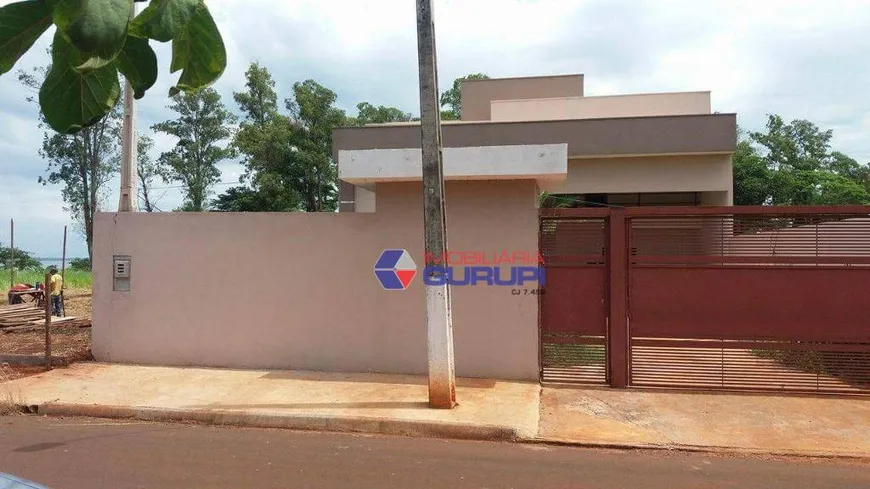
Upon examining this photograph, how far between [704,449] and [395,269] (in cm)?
439

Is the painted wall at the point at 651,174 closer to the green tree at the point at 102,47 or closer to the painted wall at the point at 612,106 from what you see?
the painted wall at the point at 612,106

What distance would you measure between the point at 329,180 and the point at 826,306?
2221 centimetres

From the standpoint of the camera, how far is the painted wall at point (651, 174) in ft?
50.8

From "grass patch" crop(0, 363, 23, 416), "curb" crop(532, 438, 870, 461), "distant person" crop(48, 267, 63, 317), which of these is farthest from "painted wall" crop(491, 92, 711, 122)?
"grass patch" crop(0, 363, 23, 416)

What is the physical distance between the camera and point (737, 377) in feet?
Answer: 25.0

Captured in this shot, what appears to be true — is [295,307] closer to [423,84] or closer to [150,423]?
[150,423]

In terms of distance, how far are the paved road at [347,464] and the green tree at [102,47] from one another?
4.15m

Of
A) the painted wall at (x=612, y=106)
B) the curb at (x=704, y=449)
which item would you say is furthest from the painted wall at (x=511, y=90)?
the curb at (x=704, y=449)

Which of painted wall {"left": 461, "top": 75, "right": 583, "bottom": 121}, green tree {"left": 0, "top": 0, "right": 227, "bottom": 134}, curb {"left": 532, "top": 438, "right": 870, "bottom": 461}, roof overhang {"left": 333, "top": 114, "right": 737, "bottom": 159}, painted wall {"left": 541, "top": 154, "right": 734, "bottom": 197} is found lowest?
curb {"left": 532, "top": 438, "right": 870, "bottom": 461}

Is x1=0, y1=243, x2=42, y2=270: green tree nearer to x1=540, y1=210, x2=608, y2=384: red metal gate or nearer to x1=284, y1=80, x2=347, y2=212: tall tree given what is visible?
x1=284, y1=80, x2=347, y2=212: tall tree

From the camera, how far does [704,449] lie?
224 inches

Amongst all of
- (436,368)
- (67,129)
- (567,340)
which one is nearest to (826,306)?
(567,340)

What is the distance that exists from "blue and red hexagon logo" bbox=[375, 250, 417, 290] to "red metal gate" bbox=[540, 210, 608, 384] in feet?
5.96

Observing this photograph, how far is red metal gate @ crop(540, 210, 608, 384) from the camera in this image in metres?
7.84
